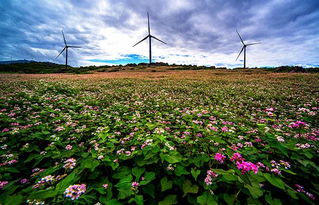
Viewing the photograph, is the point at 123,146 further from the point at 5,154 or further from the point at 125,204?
the point at 5,154

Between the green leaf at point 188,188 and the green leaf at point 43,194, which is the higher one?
the green leaf at point 43,194

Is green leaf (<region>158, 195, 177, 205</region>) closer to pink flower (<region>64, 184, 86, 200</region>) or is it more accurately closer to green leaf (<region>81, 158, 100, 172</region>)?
pink flower (<region>64, 184, 86, 200</region>)

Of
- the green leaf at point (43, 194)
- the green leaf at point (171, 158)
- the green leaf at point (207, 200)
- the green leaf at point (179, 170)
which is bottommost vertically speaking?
the green leaf at point (207, 200)

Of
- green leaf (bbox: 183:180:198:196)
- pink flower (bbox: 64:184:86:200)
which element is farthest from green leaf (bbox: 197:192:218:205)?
pink flower (bbox: 64:184:86:200)

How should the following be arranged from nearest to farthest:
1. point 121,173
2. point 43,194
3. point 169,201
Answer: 1. point 43,194
2. point 169,201
3. point 121,173

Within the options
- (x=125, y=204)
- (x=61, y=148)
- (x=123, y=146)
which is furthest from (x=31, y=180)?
(x=125, y=204)

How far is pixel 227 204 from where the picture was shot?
2109mm

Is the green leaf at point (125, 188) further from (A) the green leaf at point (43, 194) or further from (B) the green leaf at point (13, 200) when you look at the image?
(B) the green leaf at point (13, 200)

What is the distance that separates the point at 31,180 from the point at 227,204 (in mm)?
3690

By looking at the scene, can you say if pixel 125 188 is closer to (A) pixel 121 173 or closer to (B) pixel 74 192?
(A) pixel 121 173

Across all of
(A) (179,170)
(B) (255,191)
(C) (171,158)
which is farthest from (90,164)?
(B) (255,191)

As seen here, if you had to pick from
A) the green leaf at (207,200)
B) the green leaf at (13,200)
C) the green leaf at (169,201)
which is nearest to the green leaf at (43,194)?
the green leaf at (13,200)

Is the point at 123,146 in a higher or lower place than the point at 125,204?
higher

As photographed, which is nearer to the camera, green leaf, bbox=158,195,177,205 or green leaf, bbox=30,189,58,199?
Result: green leaf, bbox=30,189,58,199
